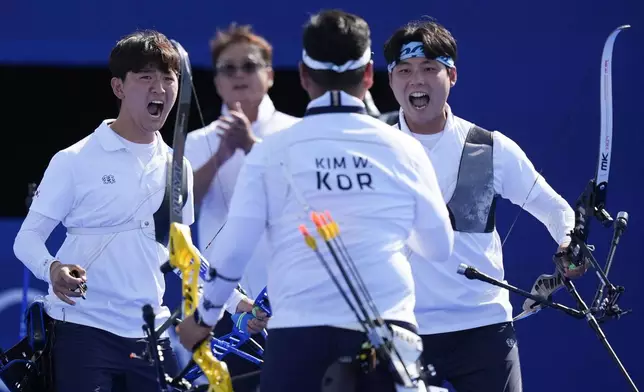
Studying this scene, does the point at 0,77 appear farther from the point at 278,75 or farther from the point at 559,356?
the point at 559,356

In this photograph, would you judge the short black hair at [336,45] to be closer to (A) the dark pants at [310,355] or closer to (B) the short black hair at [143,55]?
(A) the dark pants at [310,355]

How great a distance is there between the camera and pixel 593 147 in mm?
6465

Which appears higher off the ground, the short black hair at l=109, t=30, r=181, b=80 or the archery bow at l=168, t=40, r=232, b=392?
the short black hair at l=109, t=30, r=181, b=80

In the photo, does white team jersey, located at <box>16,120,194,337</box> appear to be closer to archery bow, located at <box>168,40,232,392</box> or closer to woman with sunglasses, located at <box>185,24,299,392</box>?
woman with sunglasses, located at <box>185,24,299,392</box>

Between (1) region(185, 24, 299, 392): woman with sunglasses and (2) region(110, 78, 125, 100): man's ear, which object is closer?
(1) region(185, 24, 299, 392): woman with sunglasses

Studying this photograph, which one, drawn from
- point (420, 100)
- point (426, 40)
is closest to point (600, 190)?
point (420, 100)

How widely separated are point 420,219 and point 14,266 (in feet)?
11.1

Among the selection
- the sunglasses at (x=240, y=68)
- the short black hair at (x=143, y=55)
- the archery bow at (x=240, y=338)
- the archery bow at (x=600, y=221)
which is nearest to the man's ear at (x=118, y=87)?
the short black hair at (x=143, y=55)

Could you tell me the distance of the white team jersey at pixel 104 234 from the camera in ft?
14.8

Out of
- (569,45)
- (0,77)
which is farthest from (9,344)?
(569,45)

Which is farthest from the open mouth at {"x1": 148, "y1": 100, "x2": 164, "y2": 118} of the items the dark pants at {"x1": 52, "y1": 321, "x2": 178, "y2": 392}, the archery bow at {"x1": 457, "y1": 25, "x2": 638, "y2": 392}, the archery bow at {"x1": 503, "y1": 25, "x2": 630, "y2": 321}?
the archery bow at {"x1": 503, "y1": 25, "x2": 630, "y2": 321}

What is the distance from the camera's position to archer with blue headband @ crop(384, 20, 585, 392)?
Result: 14.8 feet

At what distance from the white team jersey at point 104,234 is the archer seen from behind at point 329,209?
1.10 meters

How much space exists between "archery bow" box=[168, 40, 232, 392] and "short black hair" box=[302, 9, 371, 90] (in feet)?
1.85
